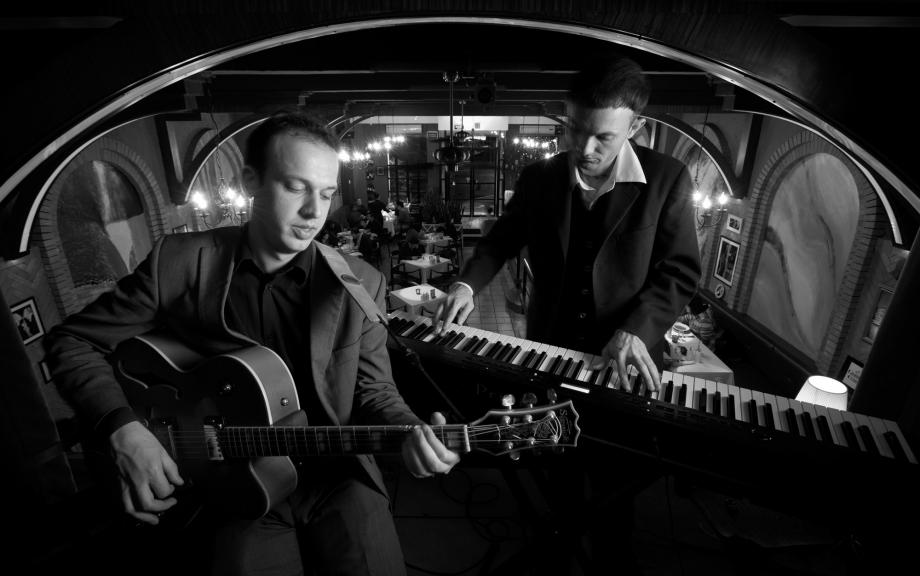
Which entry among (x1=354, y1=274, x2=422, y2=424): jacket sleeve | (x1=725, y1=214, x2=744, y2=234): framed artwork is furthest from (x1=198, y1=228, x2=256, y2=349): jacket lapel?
(x1=725, y1=214, x2=744, y2=234): framed artwork

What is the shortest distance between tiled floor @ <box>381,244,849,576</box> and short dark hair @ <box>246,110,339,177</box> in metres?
2.07

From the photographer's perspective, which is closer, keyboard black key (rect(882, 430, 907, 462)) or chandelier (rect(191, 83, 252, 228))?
A: keyboard black key (rect(882, 430, 907, 462))

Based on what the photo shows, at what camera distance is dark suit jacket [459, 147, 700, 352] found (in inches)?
89.4

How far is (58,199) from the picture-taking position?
6246mm

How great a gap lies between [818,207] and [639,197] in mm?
6533

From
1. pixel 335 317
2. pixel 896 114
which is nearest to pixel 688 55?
pixel 896 114

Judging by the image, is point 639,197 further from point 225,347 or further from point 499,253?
point 225,347

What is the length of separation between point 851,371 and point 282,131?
723cm

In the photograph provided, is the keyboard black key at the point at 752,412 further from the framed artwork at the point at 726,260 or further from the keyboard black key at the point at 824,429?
the framed artwork at the point at 726,260

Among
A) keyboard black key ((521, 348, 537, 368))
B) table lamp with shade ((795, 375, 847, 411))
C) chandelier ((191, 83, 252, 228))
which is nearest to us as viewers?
keyboard black key ((521, 348, 537, 368))

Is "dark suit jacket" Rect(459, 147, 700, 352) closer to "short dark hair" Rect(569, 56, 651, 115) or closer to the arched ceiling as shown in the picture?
"short dark hair" Rect(569, 56, 651, 115)

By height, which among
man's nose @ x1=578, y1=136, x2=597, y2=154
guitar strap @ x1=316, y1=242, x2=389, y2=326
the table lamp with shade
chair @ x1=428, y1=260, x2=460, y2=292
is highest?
man's nose @ x1=578, y1=136, x2=597, y2=154

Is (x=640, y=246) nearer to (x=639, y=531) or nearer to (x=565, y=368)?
(x=565, y=368)

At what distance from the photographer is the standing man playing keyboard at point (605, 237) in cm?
204
